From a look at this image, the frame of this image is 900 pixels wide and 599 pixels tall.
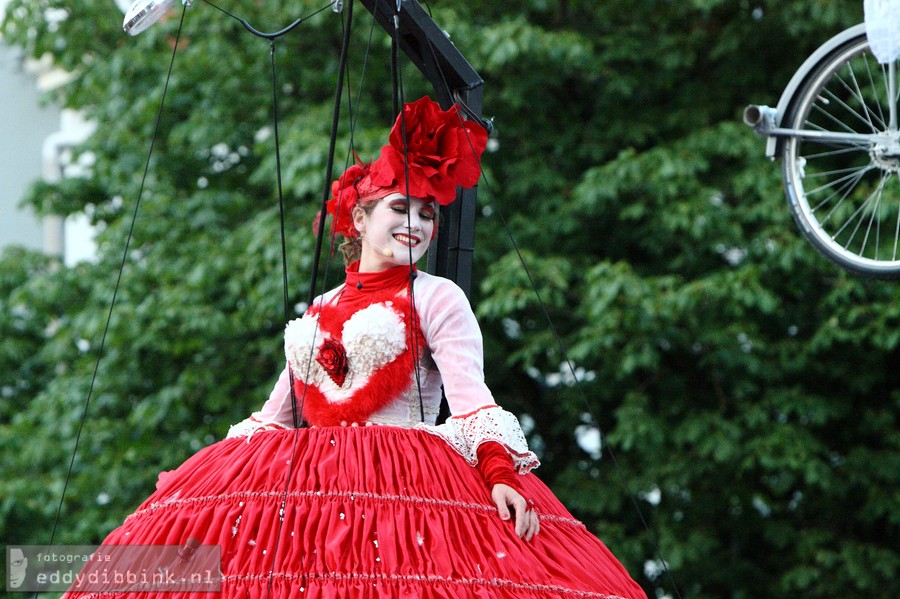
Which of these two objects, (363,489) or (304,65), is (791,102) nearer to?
(363,489)

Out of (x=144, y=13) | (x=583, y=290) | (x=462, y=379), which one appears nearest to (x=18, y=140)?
(x=583, y=290)

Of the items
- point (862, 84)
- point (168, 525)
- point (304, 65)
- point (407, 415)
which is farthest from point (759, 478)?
point (168, 525)

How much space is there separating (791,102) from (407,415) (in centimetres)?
144

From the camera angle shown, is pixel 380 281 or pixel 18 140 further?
pixel 18 140

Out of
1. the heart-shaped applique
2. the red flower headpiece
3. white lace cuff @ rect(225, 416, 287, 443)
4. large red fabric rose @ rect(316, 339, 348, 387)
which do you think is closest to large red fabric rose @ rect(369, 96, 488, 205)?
the red flower headpiece

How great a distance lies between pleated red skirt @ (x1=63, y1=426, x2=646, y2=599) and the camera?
10.2 ft

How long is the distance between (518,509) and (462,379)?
371 millimetres

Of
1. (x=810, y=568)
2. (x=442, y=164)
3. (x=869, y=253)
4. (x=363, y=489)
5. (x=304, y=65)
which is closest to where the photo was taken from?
(x=363, y=489)

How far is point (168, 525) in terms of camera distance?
3305 millimetres

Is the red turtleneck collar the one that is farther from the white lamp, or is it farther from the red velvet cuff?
the white lamp

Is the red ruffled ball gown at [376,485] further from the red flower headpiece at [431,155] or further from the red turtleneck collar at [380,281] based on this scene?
the red flower headpiece at [431,155]

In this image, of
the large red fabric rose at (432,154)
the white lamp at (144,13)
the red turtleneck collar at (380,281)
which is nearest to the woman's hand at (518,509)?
the red turtleneck collar at (380,281)

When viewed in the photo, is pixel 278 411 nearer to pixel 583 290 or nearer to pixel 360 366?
pixel 360 366

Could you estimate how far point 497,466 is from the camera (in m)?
3.39
